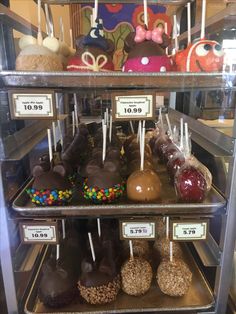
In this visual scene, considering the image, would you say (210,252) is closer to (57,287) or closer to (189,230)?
(189,230)

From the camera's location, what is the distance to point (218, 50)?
2.70 feet

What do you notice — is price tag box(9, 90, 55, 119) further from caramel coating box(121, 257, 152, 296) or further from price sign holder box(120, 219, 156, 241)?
caramel coating box(121, 257, 152, 296)

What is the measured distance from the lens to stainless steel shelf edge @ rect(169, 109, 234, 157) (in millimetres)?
868

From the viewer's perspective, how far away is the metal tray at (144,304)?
94 centimetres

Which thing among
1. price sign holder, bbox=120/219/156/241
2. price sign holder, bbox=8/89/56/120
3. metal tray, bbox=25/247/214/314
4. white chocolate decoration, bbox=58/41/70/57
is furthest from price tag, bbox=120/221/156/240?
white chocolate decoration, bbox=58/41/70/57

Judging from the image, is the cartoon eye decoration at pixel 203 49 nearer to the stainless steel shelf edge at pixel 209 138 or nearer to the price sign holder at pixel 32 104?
the stainless steel shelf edge at pixel 209 138

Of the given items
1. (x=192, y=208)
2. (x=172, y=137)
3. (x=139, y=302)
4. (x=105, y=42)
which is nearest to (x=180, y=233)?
(x=192, y=208)

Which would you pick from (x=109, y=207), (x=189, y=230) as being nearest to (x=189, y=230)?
(x=189, y=230)

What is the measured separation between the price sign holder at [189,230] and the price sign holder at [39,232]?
1.22 feet

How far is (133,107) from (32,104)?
0.91ft

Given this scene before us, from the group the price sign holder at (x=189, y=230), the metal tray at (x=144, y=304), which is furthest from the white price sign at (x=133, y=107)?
the metal tray at (x=144, y=304)

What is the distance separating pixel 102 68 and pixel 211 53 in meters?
0.32

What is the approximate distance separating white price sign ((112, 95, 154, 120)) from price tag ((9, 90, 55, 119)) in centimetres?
18

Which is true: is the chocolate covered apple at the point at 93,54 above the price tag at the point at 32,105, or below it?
above
